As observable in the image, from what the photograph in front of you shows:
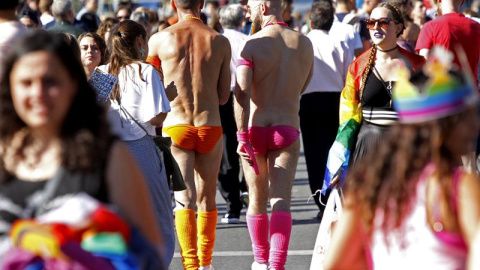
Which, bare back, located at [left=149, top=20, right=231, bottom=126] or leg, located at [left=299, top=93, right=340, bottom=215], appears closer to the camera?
bare back, located at [left=149, top=20, right=231, bottom=126]

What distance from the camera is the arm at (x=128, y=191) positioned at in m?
3.12

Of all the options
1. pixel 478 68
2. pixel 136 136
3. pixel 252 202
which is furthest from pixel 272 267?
pixel 478 68

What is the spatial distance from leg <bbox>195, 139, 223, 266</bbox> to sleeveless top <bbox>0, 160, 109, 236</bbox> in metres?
4.22

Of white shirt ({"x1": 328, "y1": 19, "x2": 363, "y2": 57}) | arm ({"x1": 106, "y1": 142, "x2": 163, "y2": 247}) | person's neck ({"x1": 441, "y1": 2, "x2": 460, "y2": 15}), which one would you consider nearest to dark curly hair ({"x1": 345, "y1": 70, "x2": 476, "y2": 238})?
arm ({"x1": 106, "y1": 142, "x2": 163, "y2": 247})

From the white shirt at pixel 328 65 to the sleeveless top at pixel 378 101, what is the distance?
318 cm

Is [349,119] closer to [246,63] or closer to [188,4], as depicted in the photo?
[246,63]

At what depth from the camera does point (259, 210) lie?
7492 millimetres

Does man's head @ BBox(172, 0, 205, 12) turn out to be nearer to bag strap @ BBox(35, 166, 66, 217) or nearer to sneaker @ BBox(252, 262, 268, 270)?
sneaker @ BBox(252, 262, 268, 270)

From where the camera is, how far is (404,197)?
3199 mm

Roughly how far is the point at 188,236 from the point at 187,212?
17 cm

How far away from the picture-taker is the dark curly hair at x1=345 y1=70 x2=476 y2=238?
3188 millimetres

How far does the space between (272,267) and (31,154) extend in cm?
428

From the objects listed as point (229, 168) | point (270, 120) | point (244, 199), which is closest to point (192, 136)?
point (270, 120)

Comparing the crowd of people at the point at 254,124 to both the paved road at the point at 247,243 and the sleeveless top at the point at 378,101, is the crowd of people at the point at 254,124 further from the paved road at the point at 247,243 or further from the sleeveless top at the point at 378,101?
the paved road at the point at 247,243
